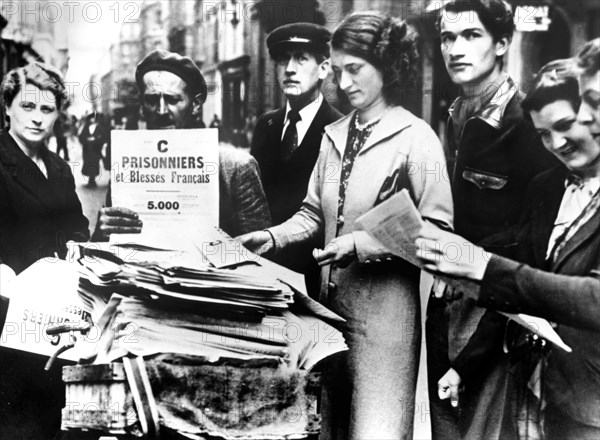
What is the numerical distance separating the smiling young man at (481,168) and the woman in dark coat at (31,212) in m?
1.88

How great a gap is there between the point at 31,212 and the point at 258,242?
46.2 inches

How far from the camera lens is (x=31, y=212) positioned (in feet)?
12.2

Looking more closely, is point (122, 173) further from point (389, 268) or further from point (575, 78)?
point (575, 78)

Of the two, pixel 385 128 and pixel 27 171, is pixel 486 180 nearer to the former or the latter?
pixel 385 128

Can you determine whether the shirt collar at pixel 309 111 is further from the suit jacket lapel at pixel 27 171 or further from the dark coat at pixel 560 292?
the suit jacket lapel at pixel 27 171

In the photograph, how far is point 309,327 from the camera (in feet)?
11.6

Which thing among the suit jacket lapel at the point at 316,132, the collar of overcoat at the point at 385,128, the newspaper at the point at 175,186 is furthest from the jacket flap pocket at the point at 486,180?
the newspaper at the point at 175,186

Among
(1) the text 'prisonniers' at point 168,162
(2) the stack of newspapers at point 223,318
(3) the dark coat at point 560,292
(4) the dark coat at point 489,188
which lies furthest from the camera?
(1) the text 'prisonniers' at point 168,162

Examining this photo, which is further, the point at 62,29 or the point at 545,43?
the point at 62,29

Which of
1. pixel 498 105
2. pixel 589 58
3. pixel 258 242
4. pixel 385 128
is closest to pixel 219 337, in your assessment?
pixel 258 242

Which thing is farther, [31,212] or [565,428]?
[31,212]

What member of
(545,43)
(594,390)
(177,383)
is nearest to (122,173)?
(177,383)

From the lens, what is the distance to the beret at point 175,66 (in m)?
Result: 3.66

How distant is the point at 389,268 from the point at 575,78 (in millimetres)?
1233
